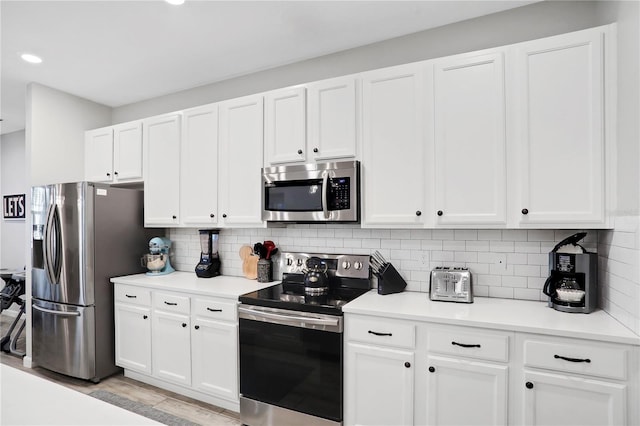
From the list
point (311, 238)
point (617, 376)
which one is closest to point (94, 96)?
point (311, 238)

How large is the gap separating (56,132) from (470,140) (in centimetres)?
396

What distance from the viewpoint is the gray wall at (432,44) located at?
222 centimetres

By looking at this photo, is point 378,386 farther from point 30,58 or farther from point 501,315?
point 30,58

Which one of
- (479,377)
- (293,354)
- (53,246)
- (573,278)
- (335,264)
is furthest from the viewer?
(53,246)

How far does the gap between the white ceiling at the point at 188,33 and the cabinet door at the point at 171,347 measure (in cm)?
215

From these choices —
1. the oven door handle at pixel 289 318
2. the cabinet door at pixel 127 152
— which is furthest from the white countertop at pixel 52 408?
the cabinet door at pixel 127 152

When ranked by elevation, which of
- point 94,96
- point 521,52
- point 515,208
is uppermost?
point 94,96

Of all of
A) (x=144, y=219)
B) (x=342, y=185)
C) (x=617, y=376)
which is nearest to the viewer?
(x=617, y=376)

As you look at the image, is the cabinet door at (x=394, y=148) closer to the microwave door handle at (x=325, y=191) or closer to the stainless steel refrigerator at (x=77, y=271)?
the microwave door handle at (x=325, y=191)

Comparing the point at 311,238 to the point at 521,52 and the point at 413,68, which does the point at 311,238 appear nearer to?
the point at 413,68

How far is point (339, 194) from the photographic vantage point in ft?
8.14

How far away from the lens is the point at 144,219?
3.53 metres

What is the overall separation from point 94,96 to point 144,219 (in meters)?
1.58

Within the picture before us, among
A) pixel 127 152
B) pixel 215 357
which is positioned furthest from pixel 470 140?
pixel 127 152
